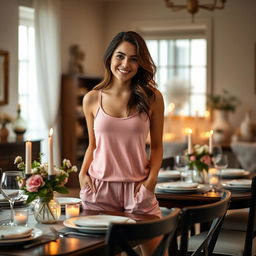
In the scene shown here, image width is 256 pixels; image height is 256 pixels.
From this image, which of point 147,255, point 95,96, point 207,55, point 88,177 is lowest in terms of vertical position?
point 147,255

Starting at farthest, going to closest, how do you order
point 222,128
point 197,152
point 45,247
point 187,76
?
point 187,76
point 222,128
point 197,152
point 45,247

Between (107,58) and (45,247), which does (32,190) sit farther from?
(107,58)

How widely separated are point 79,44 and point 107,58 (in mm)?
5533

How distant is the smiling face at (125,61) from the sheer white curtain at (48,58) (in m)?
4.57

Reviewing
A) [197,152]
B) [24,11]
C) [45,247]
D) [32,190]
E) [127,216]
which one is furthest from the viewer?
[24,11]

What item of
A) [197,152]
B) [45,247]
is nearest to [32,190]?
[45,247]

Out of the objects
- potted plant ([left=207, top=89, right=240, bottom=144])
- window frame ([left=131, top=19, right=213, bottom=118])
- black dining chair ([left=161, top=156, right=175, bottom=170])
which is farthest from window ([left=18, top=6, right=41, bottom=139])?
black dining chair ([left=161, top=156, right=175, bottom=170])

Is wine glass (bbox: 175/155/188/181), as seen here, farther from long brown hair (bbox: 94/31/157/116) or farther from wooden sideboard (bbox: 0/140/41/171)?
wooden sideboard (bbox: 0/140/41/171)

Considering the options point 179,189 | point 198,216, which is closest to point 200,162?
point 179,189

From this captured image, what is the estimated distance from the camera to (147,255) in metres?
2.71

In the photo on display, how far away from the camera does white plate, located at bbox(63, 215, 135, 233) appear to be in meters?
2.36

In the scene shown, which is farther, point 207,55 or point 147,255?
point 207,55

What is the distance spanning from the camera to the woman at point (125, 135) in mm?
2922

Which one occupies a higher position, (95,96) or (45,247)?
(95,96)
